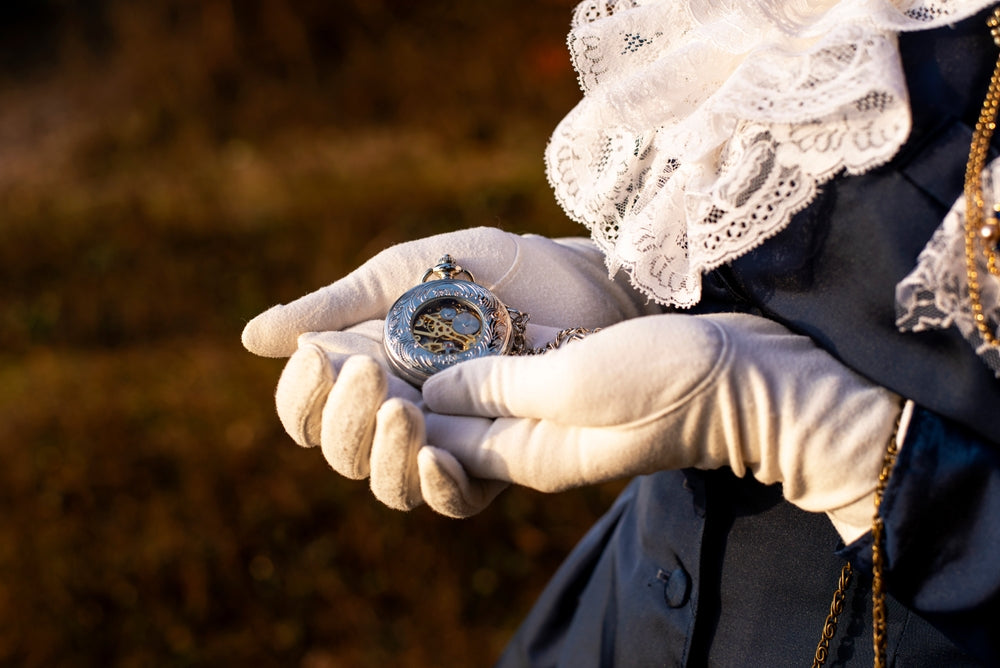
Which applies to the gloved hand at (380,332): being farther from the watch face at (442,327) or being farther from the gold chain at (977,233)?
the gold chain at (977,233)

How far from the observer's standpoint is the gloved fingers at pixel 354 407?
97cm

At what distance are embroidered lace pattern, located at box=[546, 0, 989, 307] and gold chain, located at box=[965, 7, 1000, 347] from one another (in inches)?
2.9

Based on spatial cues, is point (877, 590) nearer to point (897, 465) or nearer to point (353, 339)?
point (897, 465)

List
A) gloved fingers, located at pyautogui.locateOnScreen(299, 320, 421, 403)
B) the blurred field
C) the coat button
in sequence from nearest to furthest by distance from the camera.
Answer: gloved fingers, located at pyautogui.locateOnScreen(299, 320, 421, 403) < the coat button < the blurred field

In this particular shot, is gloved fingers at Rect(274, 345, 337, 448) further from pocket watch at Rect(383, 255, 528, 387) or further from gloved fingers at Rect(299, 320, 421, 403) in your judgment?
pocket watch at Rect(383, 255, 528, 387)

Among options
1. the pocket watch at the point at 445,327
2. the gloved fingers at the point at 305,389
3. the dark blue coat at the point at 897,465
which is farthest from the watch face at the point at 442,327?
the dark blue coat at the point at 897,465

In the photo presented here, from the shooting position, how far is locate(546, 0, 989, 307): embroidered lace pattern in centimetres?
92

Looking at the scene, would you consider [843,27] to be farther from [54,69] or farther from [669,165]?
[54,69]

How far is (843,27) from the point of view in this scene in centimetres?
94

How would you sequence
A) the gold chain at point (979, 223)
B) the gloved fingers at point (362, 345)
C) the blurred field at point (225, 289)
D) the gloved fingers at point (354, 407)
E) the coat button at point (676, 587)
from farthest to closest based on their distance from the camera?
the blurred field at point (225, 289) → the coat button at point (676, 587) → the gloved fingers at point (362, 345) → the gloved fingers at point (354, 407) → the gold chain at point (979, 223)

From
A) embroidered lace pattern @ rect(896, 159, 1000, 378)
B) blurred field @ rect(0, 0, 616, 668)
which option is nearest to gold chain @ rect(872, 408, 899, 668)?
embroidered lace pattern @ rect(896, 159, 1000, 378)

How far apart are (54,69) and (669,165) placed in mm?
5366

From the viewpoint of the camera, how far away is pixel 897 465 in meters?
0.90

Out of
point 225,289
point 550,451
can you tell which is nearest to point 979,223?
point 550,451
